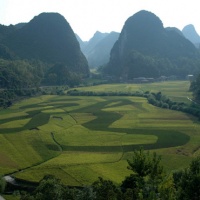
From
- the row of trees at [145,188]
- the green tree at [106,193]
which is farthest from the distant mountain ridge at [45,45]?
the green tree at [106,193]

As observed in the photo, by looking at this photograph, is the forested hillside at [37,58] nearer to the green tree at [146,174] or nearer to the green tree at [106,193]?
the green tree at [146,174]

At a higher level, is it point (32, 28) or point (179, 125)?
point (32, 28)

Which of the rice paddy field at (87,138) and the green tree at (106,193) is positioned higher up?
the green tree at (106,193)

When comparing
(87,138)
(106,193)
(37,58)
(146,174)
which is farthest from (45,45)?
(106,193)

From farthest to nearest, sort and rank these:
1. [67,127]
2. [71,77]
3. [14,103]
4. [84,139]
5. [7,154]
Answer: [71,77] < [14,103] < [67,127] < [84,139] < [7,154]

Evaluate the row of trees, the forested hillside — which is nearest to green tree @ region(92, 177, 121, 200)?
the row of trees

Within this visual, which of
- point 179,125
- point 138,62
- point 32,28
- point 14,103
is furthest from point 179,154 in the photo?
point 32,28

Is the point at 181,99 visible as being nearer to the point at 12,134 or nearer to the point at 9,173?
the point at 12,134
